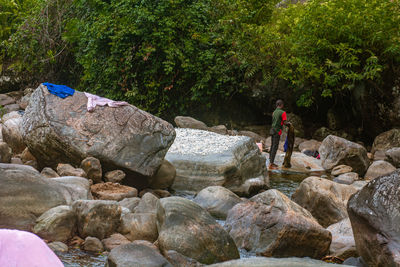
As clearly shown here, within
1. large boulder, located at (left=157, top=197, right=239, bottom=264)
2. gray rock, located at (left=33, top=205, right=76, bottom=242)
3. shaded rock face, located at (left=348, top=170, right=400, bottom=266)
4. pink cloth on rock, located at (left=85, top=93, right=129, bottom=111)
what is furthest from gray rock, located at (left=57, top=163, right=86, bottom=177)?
shaded rock face, located at (left=348, top=170, right=400, bottom=266)

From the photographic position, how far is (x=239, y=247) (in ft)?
17.5

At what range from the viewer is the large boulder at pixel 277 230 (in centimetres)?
506

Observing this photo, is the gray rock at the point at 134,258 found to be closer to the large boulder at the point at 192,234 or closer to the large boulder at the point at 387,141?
the large boulder at the point at 192,234

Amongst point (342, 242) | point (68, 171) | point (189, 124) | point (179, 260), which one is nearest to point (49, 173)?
point (68, 171)

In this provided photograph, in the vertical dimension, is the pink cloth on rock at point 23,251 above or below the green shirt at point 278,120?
above

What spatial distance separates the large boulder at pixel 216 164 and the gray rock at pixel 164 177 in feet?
0.97

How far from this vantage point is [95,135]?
735 centimetres

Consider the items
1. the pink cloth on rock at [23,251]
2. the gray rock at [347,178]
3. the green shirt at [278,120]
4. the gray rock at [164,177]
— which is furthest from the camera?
the green shirt at [278,120]

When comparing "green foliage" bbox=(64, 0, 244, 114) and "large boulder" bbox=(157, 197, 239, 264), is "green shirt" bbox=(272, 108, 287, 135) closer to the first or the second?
"green foliage" bbox=(64, 0, 244, 114)

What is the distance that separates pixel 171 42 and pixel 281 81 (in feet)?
12.4

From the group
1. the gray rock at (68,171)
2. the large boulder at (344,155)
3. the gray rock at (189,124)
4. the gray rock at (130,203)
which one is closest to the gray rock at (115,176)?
the gray rock at (68,171)

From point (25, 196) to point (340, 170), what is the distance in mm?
8078

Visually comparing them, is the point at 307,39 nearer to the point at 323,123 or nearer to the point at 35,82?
the point at 323,123

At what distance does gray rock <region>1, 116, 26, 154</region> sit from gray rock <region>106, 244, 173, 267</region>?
18.0ft
